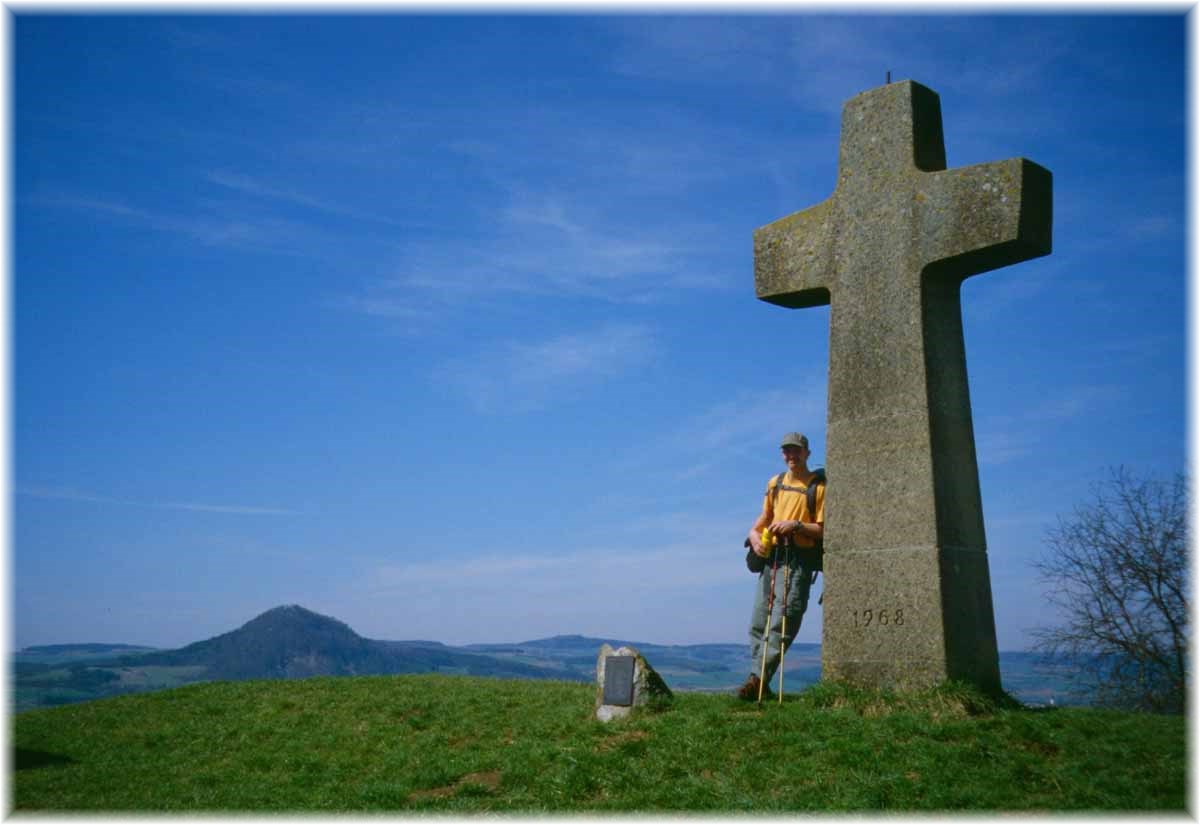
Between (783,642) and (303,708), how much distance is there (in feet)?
23.1

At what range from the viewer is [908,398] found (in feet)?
34.9

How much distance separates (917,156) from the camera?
11445mm

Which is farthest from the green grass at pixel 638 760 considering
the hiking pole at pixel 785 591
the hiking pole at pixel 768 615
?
the hiking pole at pixel 785 591

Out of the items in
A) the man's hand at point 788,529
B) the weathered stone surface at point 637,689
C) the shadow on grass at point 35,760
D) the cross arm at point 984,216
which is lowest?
the shadow on grass at point 35,760

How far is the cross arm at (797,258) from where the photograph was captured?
11.9 m

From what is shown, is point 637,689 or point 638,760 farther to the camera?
point 637,689

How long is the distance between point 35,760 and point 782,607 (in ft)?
29.9

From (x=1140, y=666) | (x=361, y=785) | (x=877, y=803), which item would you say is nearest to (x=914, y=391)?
(x=877, y=803)

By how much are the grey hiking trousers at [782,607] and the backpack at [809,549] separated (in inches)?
3.0

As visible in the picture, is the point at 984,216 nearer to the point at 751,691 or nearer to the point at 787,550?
the point at 787,550

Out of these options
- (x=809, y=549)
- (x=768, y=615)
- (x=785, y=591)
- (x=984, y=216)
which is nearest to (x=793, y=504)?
(x=809, y=549)

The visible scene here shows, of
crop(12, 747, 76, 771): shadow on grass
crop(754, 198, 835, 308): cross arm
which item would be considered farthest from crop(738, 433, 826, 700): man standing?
crop(12, 747, 76, 771): shadow on grass

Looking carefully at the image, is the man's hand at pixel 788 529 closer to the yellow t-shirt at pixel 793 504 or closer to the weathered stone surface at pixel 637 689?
the yellow t-shirt at pixel 793 504

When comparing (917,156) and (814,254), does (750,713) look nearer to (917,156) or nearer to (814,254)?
(814,254)
